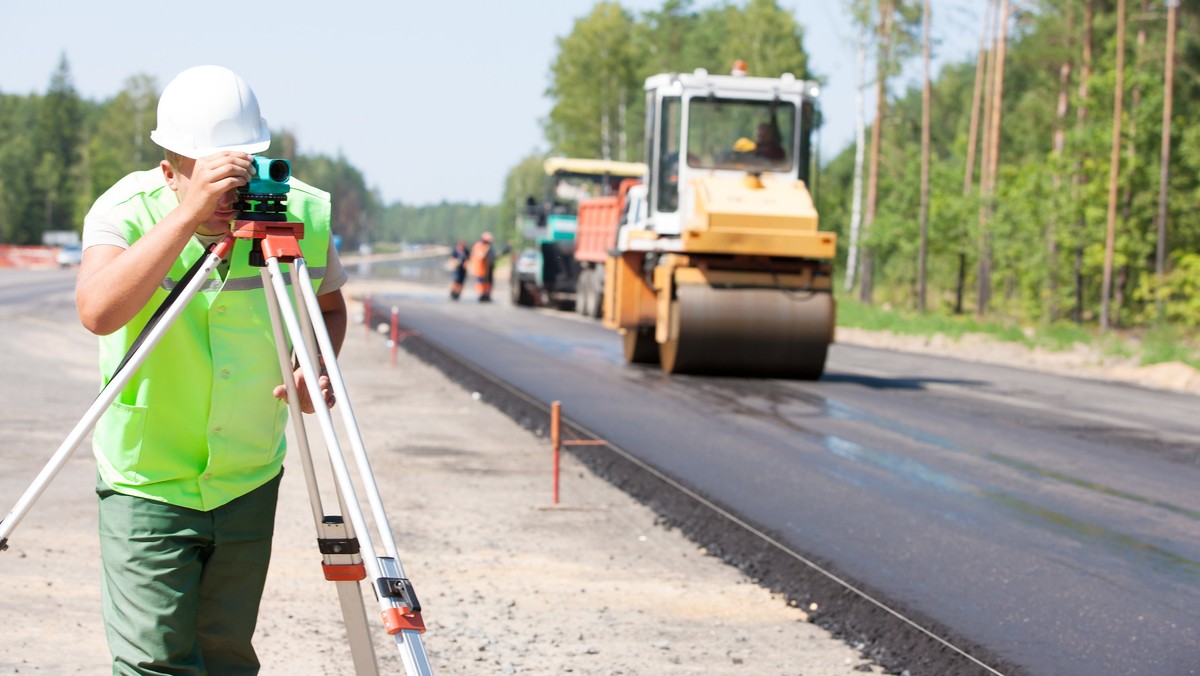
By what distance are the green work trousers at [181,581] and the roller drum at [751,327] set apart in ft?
42.4

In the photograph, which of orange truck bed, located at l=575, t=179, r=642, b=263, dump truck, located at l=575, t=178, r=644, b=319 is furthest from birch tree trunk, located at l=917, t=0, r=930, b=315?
orange truck bed, located at l=575, t=179, r=642, b=263

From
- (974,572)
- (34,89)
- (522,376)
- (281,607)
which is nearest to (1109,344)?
(522,376)

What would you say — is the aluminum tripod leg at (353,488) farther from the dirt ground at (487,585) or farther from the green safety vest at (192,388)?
the dirt ground at (487,585)

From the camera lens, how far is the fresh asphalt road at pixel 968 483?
6492 mm

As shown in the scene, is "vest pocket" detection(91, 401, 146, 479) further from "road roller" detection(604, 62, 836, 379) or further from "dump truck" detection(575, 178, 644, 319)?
"dump truck" detection(575, 178, 644, 319)

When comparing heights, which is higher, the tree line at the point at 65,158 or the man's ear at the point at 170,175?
the tree line at the point at 65,158

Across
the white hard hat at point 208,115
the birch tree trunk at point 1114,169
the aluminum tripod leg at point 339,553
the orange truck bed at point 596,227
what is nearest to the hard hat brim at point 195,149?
the white hard hat at point 208,115

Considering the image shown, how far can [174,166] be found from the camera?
326cm

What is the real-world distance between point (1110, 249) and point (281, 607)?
31681mm

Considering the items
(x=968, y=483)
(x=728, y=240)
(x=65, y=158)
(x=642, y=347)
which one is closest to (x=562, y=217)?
(x=642, y=347)

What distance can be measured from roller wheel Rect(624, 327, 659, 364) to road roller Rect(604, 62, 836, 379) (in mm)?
24

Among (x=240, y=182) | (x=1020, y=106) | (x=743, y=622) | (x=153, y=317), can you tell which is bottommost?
(x=743, y=622)

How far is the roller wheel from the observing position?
18766 mm

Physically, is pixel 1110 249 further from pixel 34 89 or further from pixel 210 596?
pixel 34 89
